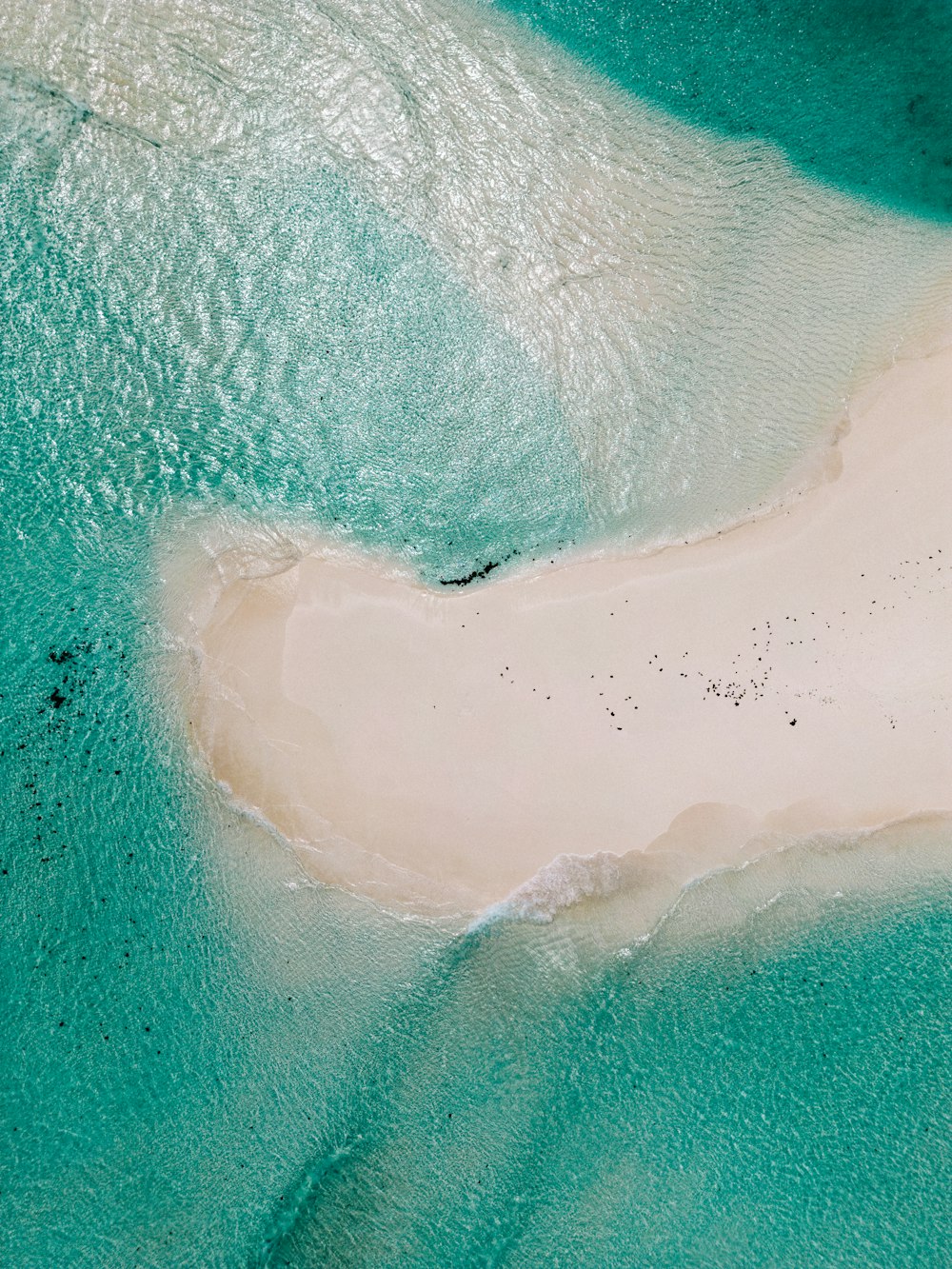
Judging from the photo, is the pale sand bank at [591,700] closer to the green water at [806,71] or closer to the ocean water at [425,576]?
the ocean water at [425,576]

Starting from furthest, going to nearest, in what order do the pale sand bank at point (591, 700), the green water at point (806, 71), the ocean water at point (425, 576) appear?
the green water at point (806, 71) < the pale sand bank at point (591, 700) < the ocean water at point (425, 576)

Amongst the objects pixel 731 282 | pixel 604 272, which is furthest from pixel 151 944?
pixel 731 282

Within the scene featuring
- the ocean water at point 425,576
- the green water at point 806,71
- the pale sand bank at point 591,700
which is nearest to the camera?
the ocean water at point 425,576

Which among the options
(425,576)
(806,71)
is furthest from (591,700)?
(806,71)

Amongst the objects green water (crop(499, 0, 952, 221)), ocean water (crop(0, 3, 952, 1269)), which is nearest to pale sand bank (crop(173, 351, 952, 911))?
ocean water (crop(0, 3, 952, 1269))

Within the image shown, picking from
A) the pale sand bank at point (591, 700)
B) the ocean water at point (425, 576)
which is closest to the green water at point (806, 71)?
the ocean water at point (425, 576)
